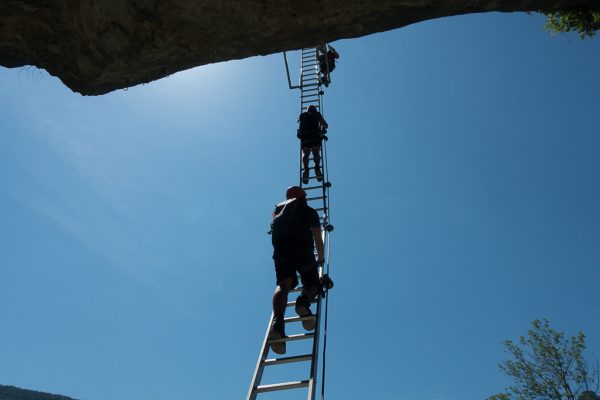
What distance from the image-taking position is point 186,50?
330 cm

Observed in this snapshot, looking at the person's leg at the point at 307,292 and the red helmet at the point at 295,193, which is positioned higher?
the red helmet at the point at 295,193

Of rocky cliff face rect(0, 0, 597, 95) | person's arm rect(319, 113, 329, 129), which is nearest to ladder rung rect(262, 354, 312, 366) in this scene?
rocky cliff face rect(0, 0, 597, 95)

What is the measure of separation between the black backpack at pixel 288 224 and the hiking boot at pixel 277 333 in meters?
0.81

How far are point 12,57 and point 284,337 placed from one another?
332 cm

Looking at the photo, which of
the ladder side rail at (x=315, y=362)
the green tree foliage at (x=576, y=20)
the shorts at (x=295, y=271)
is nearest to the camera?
the ladder side rail at (x=315, y=362)

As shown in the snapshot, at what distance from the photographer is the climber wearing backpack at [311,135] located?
28.9 feet

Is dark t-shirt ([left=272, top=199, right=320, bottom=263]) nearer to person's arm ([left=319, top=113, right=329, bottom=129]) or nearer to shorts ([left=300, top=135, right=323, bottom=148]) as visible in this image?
shorts ([left=300, top=135, right=323, bottom=148])

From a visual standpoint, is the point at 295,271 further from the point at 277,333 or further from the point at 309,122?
the point at 309,122

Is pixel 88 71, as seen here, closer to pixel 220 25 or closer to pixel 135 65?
pixel 135 65

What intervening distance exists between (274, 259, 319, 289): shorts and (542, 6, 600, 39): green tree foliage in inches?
131

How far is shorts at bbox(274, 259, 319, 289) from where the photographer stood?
4.52 metres

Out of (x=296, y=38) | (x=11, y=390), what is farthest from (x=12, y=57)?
(x=11, y=390)

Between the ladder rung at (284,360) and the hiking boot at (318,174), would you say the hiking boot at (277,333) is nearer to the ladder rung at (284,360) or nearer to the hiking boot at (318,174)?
the ladder rung at (284,360)

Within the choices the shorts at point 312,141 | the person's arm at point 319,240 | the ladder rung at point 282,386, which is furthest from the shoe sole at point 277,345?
the shorts at point 312,141
